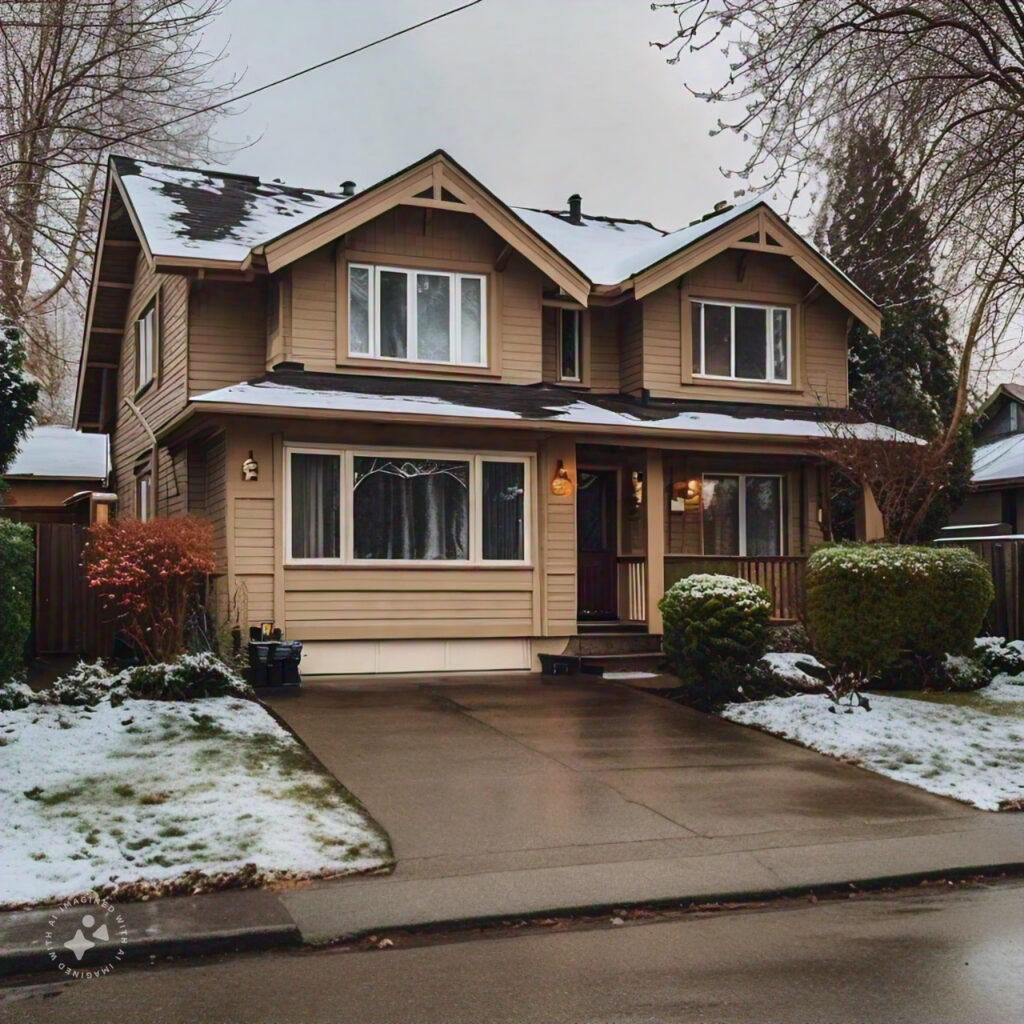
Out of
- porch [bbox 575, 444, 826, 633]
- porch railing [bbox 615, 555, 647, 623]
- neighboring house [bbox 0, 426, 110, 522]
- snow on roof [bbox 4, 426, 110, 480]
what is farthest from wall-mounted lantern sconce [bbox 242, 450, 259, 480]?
neighboring house [bbox 0, 426, 110, 522]

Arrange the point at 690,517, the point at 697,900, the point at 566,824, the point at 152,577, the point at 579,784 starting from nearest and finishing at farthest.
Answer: the point at 697,900 → the point at 566,824 → the point at 579,784 → the point at 152,577 → the point at 690,517

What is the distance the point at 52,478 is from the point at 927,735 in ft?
68.2

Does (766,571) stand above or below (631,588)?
above

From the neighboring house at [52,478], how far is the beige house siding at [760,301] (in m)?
12.5

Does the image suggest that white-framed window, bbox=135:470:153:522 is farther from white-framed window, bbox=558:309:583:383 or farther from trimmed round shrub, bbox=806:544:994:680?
trimmed round shrub, bbox=806:544:994:680

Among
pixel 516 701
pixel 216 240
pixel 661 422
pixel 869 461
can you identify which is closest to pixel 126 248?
pixel 216 240

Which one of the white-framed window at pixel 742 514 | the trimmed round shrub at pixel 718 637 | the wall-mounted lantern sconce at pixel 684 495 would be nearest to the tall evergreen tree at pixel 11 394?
the trimmed round shrub at pixel 718 637

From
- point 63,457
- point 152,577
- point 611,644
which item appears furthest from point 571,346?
point 63,457

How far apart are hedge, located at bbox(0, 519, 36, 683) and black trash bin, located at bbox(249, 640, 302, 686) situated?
Result: 281 cm

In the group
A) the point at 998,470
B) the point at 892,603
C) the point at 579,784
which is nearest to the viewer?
the point at 579,784

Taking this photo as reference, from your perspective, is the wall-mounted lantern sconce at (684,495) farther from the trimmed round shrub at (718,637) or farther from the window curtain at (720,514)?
the trimmed round shrub at (718,637)

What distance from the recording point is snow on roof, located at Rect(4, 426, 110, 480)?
86.9 ft

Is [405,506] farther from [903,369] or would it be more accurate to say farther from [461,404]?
[903,369]

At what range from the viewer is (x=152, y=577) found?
1227 cm
